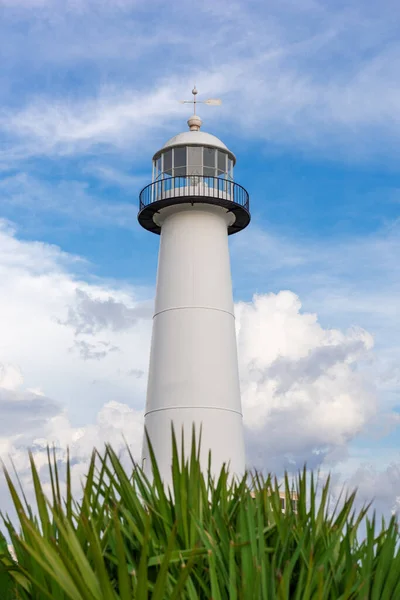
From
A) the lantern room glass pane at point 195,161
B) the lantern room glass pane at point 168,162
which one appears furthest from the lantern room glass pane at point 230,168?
the lantern room glass pane at point 168,162

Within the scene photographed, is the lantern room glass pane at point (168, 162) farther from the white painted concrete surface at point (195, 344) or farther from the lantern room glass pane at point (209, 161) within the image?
the white painted concrete surface at point (195, 344)

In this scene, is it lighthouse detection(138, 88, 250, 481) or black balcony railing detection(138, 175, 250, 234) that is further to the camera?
black balcony railing detection(138, 175, 250, 234)

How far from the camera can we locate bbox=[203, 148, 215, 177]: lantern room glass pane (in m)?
24.4

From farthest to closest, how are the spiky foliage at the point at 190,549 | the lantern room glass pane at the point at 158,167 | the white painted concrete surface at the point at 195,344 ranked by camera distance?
the lantern room glass pane at the point at 158,167, the white painted concrete surface at the point at 195,344, the spiky foliage at the point at 190,549

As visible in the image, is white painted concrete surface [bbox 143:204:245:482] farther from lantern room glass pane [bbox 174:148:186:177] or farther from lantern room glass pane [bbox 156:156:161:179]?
lantern room glass pane [bbox 156:156:161:179]

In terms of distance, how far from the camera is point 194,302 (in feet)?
74.6

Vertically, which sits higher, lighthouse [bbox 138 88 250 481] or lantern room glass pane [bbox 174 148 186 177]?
lantern room glass pane [bbox 174 148 186 177]

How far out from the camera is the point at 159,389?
73.6 ft

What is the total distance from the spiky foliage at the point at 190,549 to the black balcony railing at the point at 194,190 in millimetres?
16900

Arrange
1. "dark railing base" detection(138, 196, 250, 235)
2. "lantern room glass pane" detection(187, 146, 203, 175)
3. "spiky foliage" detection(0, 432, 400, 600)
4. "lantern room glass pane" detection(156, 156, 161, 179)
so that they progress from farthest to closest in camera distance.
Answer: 1. "lantern room glass pane" detection(156, 156, 161, 179)
2. "lantern room glass pane" detection(187, 146, 203, 175)
3. "dark railing base" detection(138, 196, 250, 235)
4. "spiky foliage" detection(0, 432, 400, 600)

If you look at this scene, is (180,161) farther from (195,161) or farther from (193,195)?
(193,195)

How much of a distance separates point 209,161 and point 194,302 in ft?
15.1

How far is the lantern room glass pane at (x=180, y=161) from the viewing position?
24328 millimetres

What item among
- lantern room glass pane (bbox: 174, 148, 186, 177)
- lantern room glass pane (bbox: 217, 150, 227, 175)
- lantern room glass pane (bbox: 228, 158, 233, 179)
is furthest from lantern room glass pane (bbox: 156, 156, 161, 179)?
lantern room glass pane (bbox: 228, 158, 233, 179)
